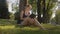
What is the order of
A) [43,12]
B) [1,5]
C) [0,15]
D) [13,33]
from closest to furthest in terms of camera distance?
[13,33] < [43,12] < [0,15] < [1,5]

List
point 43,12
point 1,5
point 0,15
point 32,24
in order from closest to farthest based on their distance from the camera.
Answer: point 32,24 < point 43,12 < point 0,15 < point 1,5

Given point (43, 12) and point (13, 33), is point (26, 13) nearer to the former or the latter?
point (13, 33)

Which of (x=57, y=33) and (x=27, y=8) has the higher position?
(x=27, y=8)

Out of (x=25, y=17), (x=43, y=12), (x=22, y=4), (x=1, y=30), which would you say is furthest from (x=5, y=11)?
(x=1, y=30)

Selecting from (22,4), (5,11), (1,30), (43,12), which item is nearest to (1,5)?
(5,11)

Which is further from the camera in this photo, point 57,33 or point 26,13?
point 26,13

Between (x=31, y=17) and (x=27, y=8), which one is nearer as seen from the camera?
(x=31, y=17)

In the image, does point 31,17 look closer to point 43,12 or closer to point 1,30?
point 1,30

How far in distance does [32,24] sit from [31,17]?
259 mm

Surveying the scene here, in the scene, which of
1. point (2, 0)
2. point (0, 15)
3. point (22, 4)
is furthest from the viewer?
point (2, 0)

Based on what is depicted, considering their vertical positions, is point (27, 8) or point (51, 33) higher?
point (27, 8)

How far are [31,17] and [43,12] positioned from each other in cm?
843

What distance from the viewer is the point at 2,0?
26.2 meters

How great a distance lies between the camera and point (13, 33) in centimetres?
600
